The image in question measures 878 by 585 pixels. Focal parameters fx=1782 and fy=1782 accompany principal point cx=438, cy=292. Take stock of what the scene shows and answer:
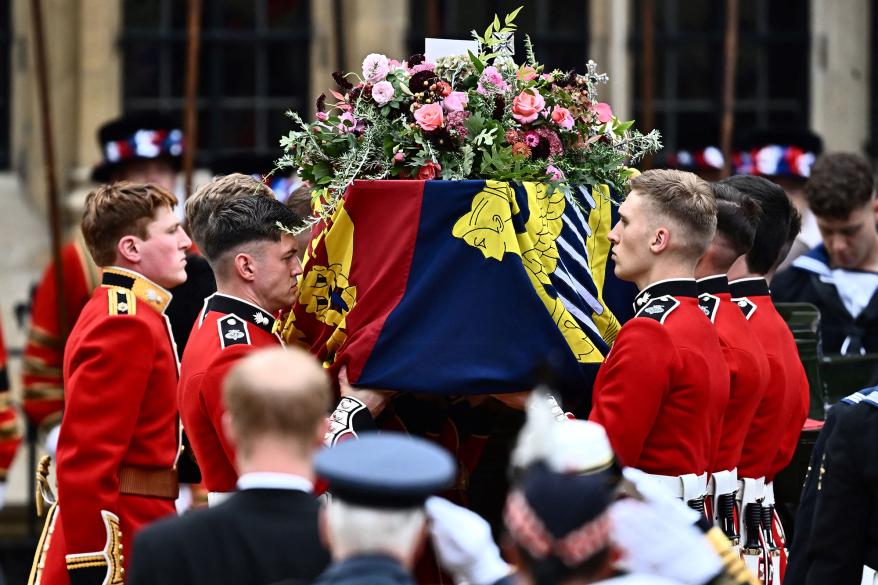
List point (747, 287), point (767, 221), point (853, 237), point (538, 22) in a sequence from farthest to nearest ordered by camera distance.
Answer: point (538, 22) < point (853, 237) < point (767, 221) < point (747, 287)

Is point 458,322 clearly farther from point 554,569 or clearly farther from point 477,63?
point 554,569

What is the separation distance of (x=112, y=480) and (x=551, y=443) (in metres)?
2.30

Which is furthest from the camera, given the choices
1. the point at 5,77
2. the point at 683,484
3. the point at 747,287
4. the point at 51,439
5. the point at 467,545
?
the point at 5,77

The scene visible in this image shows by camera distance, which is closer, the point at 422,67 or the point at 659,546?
the point at 659,546

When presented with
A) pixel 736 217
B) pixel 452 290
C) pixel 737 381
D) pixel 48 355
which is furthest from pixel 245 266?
pixel 48 355

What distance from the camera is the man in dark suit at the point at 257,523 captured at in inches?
128

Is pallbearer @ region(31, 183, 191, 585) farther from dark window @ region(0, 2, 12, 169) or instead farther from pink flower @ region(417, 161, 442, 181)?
dark window @ region(0, 2, 12, 169)

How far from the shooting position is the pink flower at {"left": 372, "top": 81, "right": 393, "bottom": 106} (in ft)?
15.7

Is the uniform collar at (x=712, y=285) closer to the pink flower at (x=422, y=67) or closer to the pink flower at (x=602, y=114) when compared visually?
the pink flower at (x=602, y=114)

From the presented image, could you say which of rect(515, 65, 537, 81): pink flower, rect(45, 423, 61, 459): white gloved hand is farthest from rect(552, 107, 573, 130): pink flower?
rect(45, 423, 61, 459): white gloved hand

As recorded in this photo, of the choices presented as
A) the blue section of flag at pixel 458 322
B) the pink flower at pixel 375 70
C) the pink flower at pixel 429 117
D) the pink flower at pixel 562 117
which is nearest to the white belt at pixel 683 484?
the blue section of flag at pixel 458 322

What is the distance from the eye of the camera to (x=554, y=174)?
15.9 feet

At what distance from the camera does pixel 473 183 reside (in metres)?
4.73

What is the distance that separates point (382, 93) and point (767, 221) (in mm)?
1525
